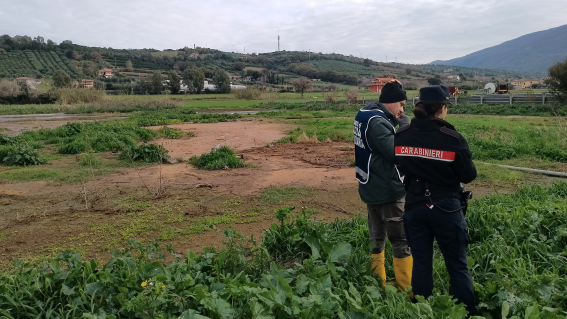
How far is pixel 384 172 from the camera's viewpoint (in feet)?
11.4

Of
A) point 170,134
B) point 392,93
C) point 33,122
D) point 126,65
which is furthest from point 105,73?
point 392,93

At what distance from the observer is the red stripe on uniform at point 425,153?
2855mm

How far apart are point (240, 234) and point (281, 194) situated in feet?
12.6

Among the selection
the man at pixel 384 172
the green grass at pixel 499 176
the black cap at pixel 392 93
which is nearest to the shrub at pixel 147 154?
the green grass at pixel 499 176

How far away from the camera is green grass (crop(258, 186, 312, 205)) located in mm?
7508

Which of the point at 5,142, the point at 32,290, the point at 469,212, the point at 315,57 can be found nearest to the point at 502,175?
the point at 469,212

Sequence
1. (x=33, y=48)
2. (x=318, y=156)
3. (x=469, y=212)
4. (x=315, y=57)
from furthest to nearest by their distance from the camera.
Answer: (x=315, y=57) → (x=33, y=48) → (x=318, y=156) → (x=469, y=212)

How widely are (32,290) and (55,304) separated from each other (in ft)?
0.64

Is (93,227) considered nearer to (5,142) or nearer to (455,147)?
(455,147)

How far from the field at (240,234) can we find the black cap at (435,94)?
1445mm

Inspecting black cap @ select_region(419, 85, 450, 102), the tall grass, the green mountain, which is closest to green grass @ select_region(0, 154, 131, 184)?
black cap @ select_region(419, 85, 450, 102)

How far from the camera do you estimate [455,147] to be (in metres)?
2.84

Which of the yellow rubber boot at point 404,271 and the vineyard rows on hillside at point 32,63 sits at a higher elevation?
the vineyard rows on hillside at point 32,63

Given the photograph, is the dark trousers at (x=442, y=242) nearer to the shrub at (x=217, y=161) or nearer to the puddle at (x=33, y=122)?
the shrub at (x=217, y=161)
